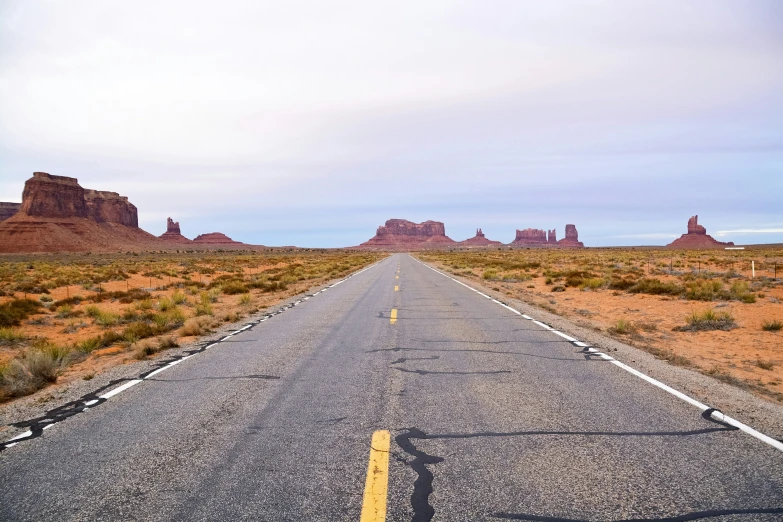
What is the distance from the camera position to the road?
342 centimetres

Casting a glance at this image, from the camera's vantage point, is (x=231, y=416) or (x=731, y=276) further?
(x=731, y=276)

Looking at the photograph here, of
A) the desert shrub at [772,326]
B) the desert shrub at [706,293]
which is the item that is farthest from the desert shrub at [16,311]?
the desert shrub at [706,293]

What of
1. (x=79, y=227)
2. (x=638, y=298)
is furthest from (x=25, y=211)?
(x=638, y=298)

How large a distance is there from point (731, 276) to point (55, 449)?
30.6 metres

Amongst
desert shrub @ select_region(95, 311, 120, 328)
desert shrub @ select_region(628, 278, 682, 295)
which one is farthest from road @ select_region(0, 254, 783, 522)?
desert shrub @ select_region(628, 278, 682, 295)

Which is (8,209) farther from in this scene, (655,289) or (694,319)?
(694,319)

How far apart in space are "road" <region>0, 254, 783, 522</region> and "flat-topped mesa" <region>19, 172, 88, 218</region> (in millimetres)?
155818

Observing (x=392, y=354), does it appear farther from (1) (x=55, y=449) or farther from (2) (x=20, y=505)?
(2) (x=20, y=505)

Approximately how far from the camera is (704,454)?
4.20 meters

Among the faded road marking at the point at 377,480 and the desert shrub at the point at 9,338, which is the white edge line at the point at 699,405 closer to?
the faded road marking at the point at 377,480

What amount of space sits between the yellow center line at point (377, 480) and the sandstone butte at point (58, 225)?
14037 cm

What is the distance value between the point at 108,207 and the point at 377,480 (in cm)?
18889

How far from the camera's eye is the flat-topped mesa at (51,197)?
131250mm

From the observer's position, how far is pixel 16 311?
16.1 metres
